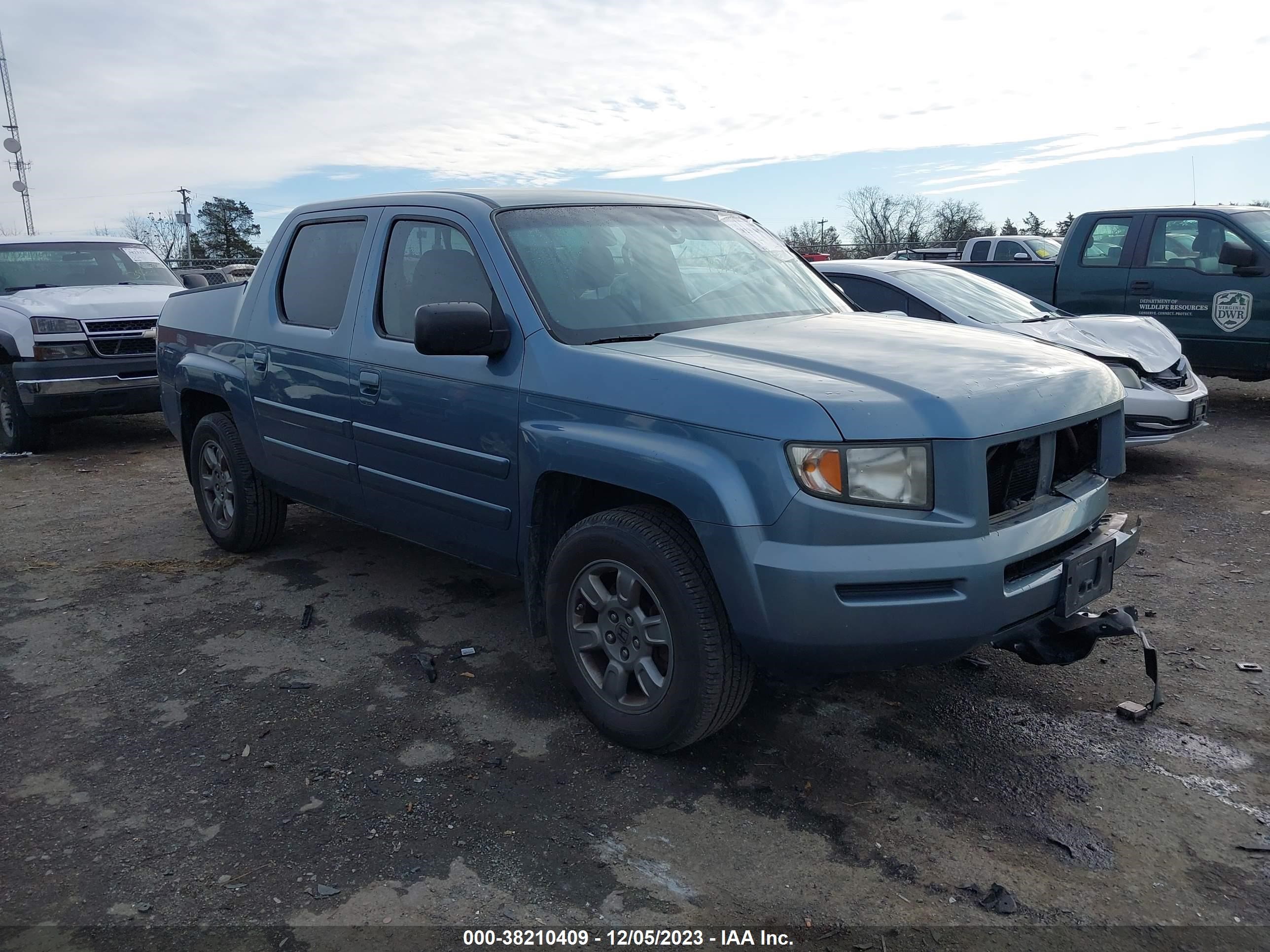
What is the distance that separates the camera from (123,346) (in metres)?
8.97

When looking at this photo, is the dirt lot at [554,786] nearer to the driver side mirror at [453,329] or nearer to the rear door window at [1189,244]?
the driver side mirror at [453,329]

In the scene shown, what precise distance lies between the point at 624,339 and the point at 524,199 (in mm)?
933

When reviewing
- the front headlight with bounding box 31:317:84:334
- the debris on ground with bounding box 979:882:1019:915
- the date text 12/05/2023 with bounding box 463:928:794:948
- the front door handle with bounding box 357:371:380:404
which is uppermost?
the front headlight with bounding box 31:317:84:334

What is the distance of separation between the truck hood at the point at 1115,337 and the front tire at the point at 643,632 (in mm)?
4599

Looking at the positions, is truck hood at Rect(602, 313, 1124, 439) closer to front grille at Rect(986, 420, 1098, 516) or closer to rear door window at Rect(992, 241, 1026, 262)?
front grille at Rect(986, 420, 1098, 516)

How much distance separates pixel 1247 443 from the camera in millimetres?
8258

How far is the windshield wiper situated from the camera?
3.54 metres

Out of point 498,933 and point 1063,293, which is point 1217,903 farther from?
point 1063,293

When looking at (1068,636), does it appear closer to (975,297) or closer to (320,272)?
(320,272)

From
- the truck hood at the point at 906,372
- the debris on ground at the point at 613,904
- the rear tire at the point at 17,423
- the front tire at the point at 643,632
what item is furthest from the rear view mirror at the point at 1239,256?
the rear tire at the point at 17,423

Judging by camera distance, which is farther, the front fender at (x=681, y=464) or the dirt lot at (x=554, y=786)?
the front fender at (x=681, y=464)

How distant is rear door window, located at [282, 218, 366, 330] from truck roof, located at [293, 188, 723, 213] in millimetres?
159

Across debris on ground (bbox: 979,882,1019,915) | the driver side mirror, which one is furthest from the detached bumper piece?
the driver side mirror

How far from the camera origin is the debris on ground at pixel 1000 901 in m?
2.58
